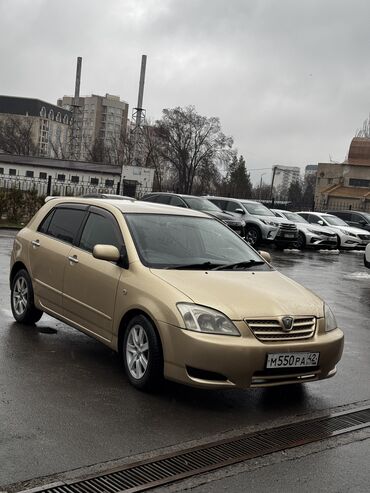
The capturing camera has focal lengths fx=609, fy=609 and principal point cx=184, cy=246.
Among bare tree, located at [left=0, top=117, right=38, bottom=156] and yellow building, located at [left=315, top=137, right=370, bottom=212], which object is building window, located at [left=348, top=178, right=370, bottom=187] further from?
bare tree, located at [left=0, top=117, right=38, bottom=156]

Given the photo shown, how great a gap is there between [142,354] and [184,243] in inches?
54.5

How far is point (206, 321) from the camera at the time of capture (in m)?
4.75

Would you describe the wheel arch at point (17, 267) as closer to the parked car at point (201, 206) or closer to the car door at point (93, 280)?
the car door at point (93, 280)

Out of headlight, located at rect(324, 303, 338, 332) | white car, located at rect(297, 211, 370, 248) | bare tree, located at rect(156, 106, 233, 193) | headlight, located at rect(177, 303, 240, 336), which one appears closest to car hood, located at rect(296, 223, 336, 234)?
white car, located at rect(297, 211, 370, 248)

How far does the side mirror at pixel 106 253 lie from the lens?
5461 mm

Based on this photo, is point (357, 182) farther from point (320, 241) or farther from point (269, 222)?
point (269, 222)

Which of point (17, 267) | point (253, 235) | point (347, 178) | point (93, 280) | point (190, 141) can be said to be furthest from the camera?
point (190, 141)

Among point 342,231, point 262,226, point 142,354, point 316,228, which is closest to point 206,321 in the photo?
point 142,354

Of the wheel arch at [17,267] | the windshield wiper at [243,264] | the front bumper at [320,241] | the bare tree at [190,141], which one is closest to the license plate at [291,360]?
the windshield wiper at [243,264]

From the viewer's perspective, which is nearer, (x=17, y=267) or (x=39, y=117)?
(x=17, y=267)

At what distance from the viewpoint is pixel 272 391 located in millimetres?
5539

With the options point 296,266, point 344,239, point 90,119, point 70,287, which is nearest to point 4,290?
point 70,287

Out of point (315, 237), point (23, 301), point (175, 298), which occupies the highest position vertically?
point (175, 298)

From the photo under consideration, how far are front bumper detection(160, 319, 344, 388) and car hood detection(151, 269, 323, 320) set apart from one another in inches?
8.4
